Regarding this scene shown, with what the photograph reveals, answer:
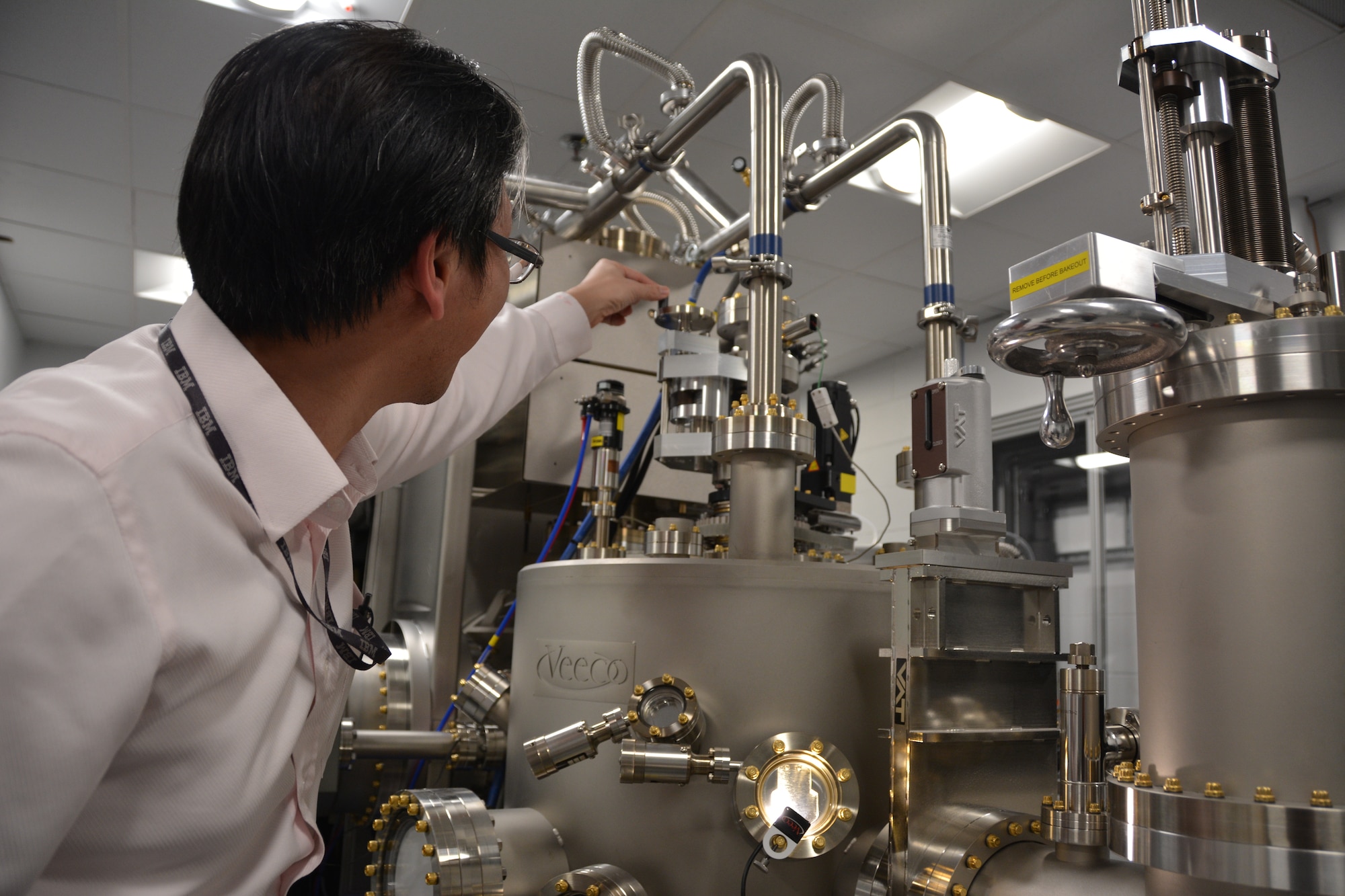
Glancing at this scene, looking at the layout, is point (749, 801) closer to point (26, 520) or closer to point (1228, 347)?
point (1228, 347)

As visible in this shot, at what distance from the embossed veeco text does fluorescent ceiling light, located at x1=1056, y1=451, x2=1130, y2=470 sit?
3151 millimetres

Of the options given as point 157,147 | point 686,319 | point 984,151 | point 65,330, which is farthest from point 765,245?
point 65,330

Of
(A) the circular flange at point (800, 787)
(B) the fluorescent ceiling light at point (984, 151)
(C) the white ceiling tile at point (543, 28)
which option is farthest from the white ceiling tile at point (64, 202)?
(A) the circular flange at point (800, 787)

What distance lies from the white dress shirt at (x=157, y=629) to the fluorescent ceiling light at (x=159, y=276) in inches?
150

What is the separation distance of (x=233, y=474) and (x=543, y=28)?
2.09 meters

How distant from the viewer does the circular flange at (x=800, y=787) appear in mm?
983

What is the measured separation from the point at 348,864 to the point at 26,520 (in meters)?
1.55

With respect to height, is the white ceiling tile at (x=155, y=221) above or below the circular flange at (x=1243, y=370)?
above

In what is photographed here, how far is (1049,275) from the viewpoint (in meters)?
0.70

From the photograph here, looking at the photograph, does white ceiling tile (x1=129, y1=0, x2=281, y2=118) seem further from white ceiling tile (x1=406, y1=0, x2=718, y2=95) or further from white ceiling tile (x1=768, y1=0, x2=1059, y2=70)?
white ceiling tile (x1=768, y1=0, x2=1059, y2=70)

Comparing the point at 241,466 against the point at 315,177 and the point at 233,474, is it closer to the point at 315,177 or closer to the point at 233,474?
the point at 233,474

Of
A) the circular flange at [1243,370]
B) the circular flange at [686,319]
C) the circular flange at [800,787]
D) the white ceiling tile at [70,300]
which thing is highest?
the white ceiling tile at [70,300]

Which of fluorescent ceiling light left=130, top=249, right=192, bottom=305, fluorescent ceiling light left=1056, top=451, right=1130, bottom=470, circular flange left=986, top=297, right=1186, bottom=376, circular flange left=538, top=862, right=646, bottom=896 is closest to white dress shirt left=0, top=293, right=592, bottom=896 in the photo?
circular flange left=538, top=862, right=646, bottom=896

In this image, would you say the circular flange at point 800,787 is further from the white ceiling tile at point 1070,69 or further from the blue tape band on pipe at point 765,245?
the white ceiling tile at point 1070,69
